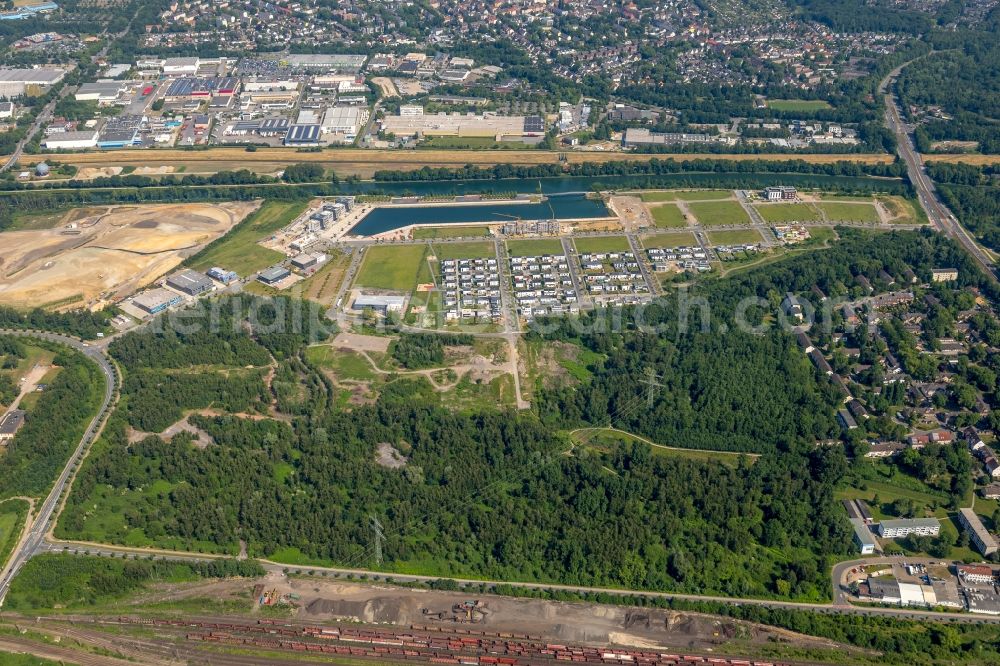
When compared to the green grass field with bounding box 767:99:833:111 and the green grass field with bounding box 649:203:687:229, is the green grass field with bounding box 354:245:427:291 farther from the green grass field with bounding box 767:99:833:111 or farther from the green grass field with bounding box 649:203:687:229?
the green grass field with bounding box 767:99:833:111

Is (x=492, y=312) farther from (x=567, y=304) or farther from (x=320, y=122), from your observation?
(x=320, y=122)

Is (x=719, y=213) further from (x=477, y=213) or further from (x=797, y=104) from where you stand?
(x=797, y=104)

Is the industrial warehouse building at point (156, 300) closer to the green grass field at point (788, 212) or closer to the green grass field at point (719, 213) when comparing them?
the green grass field at point (719, 213)

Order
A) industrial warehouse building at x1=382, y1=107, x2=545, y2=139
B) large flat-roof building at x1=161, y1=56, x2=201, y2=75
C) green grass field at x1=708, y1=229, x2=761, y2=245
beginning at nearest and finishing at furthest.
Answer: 1. green grass field at x1=708, y1=229, x2=761, y2=245
2. industrial warehouse building at x1=382, y1=107, x2=545, y2=139
3. large flat-roof building at x1=161, y1=56, x2=201, y2=75

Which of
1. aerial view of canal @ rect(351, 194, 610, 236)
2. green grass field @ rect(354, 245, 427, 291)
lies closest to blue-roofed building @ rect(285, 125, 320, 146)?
aerial view of canal @ rect(351, 194, 610, 236)

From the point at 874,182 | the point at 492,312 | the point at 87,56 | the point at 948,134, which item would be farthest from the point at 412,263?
the point at 87,56

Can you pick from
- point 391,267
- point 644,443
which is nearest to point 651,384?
point 644,443
